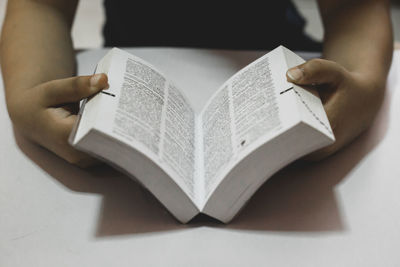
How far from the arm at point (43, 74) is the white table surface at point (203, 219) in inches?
2.3

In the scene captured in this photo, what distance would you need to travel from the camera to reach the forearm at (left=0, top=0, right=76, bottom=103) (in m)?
0.65

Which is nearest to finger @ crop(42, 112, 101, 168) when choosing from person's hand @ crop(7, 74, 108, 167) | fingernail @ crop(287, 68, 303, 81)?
person's hand @ crop(7, 74, 108, 167)

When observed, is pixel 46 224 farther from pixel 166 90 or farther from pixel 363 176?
pixel 363 176

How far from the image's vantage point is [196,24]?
93 cm

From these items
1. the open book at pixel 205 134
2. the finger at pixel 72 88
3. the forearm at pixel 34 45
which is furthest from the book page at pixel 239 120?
the forearm at pixel 34 45

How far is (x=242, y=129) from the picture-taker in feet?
1.69

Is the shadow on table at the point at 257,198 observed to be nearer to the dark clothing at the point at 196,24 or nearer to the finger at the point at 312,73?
the finger at the point at 312,73

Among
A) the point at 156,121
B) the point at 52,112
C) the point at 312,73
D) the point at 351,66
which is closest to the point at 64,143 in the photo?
the point at 52,112

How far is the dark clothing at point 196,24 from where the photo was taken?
3.01ft

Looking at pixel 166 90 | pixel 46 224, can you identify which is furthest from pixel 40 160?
pixel 166 90

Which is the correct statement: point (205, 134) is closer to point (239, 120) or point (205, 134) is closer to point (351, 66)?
point (239, 120)

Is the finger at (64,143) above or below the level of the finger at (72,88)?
below

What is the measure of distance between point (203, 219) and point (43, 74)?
0.35 meters

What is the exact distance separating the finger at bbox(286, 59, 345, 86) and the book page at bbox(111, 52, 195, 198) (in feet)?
0.55
